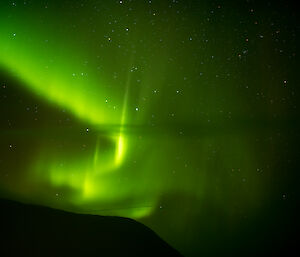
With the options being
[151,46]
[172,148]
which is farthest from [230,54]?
[172,148]

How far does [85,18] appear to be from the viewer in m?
0.92

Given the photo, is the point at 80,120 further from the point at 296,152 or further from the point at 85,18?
the point at 296,152

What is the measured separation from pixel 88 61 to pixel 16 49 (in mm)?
224

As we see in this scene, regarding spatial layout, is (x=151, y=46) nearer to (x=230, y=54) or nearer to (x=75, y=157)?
(x=230, y=54)

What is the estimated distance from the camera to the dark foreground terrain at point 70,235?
2.92 feet

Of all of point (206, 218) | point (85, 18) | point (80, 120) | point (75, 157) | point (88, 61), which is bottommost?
point (206, 218)

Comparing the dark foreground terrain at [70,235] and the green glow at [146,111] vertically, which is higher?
the green glow at [146,111]

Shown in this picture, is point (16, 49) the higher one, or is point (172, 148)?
point (16, 49)

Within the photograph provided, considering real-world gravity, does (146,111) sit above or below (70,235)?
above

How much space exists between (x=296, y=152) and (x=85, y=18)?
82cm

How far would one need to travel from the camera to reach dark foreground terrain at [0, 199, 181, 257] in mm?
891

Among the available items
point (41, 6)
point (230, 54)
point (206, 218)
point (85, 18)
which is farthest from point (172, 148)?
point (41, 6)

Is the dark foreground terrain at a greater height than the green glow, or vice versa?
the green glow

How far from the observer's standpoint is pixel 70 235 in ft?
3.18
